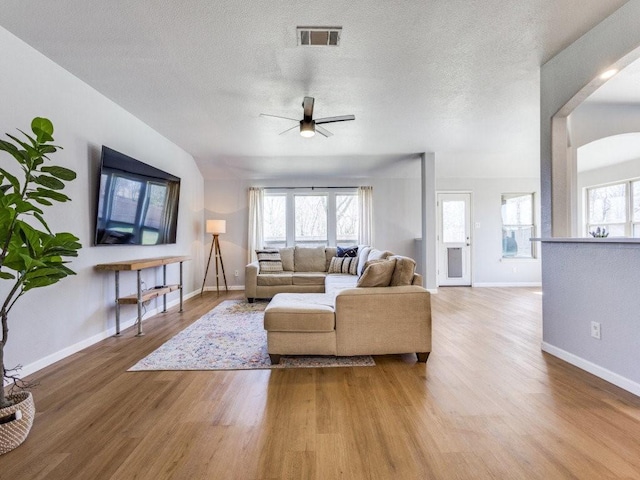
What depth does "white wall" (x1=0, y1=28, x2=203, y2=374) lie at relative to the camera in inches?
88.8

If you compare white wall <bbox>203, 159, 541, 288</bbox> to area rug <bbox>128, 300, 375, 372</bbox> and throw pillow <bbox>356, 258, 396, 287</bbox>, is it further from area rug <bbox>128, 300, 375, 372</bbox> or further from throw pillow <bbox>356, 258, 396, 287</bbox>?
throw pillow <bbox>356, 258, 396, 287</bbox>

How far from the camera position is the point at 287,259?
5652mm

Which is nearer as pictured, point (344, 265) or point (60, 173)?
point (60, 173)

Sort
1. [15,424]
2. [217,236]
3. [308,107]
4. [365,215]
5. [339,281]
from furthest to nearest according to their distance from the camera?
[365,215] < [217,236] < [339,281] < [308,107] < [15,424]

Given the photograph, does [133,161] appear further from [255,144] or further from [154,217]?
[255,144]

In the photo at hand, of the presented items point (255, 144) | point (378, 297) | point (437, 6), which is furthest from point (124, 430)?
point (255, 144)

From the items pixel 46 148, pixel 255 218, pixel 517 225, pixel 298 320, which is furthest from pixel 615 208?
pixel 46 148

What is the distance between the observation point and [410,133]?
177 inches

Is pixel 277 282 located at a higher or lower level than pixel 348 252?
lower

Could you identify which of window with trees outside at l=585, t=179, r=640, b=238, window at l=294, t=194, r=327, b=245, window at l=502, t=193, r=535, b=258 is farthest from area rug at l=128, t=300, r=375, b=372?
window with trees outside at l=585, t=179, r=640, b=238

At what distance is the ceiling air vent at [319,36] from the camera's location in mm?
2193

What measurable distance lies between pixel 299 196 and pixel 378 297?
4.35 metres

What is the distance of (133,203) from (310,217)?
11.7 feet

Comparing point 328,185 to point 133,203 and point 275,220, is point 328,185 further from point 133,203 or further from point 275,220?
point 133,203
